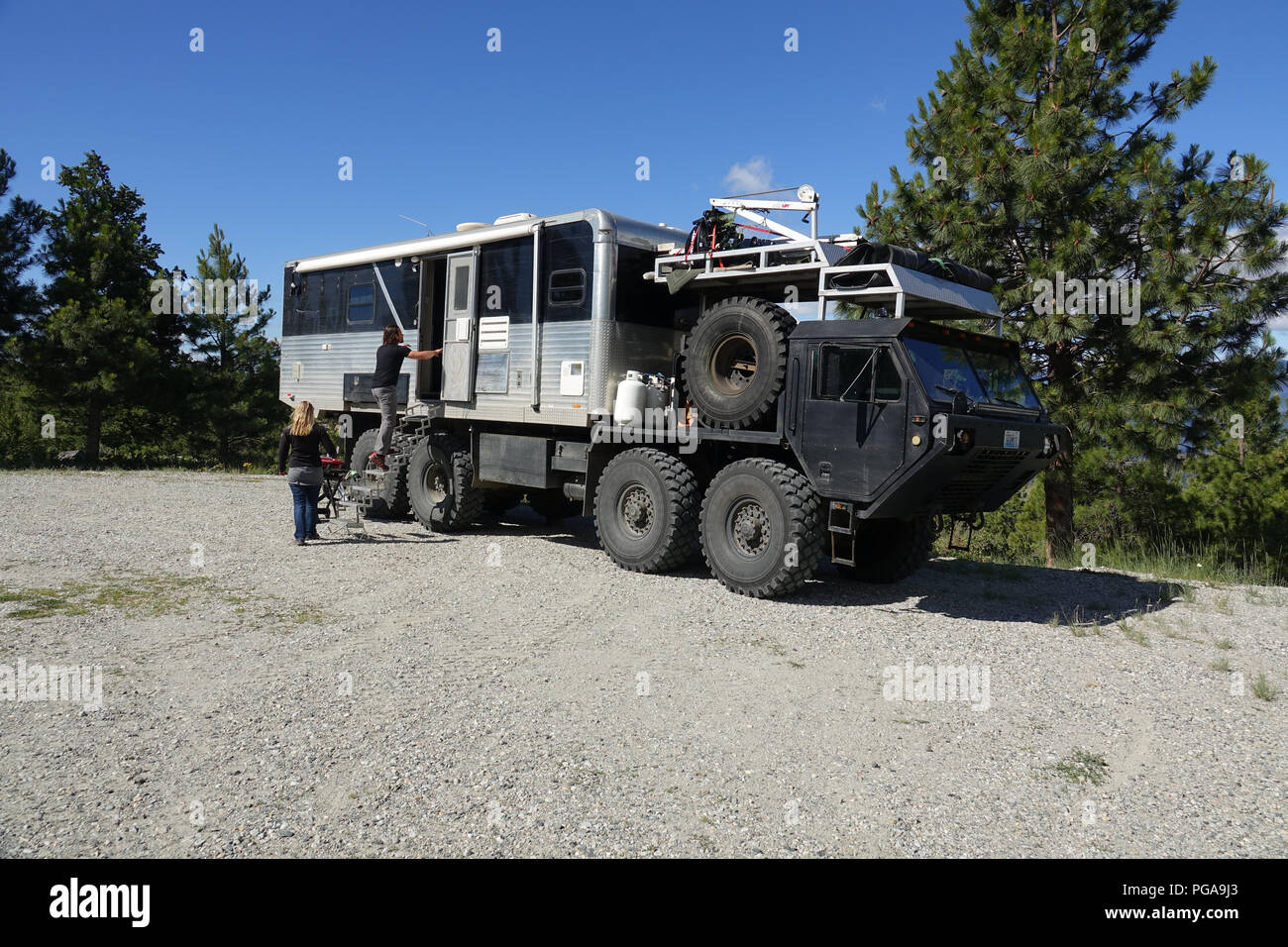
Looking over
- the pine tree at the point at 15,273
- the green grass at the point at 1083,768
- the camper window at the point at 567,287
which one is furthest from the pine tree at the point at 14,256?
the green grass at the point at 1083,768

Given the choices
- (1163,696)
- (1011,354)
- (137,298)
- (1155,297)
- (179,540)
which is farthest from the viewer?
(137,298)

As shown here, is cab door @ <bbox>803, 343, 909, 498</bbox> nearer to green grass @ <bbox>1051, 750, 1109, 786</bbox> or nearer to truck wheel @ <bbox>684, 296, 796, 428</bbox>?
truck wheel @ <bbox>684, 296, 796, 428</bbox>

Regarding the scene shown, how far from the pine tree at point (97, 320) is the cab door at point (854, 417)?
64.8 feet

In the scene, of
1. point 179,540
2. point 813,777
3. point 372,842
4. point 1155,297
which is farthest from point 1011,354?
point 179,540

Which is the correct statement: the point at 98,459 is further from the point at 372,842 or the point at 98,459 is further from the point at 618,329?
the point at 372,842

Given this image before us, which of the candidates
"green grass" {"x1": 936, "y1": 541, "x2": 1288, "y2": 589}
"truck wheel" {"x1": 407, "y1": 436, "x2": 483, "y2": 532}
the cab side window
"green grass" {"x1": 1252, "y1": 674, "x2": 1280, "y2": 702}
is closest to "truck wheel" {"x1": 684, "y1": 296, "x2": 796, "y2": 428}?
the cab side window

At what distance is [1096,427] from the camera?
41.1ft

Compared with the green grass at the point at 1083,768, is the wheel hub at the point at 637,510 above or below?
above

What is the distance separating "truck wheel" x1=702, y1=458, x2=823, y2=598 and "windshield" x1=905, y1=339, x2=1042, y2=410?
4.78 ft

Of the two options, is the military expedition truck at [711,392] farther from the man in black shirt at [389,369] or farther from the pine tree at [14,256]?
the pine tree at [14,256]

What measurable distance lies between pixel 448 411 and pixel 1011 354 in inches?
273

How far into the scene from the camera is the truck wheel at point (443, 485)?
39.2ft

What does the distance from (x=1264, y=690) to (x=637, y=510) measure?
5679 mm

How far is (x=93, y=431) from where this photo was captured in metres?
23.2
